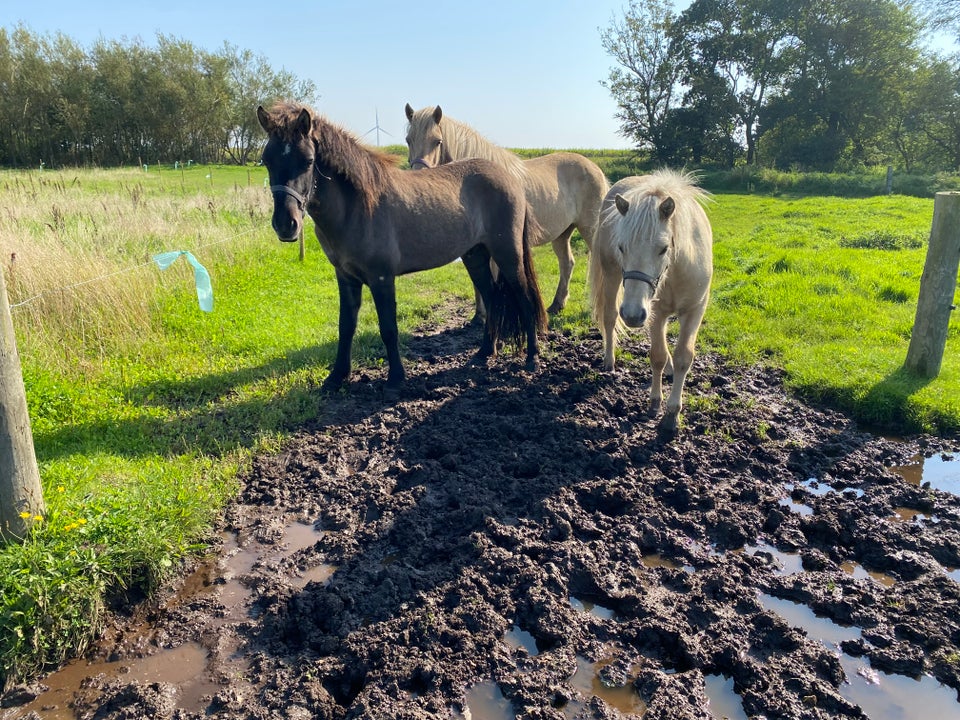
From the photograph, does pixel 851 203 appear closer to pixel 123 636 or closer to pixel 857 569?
pixel 857 569

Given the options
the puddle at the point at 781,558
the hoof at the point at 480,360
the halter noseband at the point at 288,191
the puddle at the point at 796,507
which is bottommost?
the puddle at the point at 781,558

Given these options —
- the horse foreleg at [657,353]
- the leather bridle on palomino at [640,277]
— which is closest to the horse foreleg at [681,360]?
the horse foreleg at [657,353]

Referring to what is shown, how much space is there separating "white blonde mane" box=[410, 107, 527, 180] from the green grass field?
1941 mm

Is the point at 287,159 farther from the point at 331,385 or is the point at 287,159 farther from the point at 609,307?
the point at 609,307

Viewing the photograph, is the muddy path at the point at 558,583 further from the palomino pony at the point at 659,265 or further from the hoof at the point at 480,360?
the hoof at the point at 480,360

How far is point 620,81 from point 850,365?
32.3 m

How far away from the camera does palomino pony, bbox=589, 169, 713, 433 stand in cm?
375

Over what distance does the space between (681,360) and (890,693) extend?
99.8 inches

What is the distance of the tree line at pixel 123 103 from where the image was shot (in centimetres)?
3142

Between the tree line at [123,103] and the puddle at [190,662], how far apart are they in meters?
35.1

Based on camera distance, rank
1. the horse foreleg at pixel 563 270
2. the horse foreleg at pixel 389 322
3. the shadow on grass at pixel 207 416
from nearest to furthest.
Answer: the shadow on grass at pixel 207 416
the horse foreleg at pixel 389 322
the horse foreleg at pixel 563 270

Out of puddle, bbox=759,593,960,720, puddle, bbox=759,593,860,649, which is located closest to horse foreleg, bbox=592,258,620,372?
puddle, bbox=759,593,860,649

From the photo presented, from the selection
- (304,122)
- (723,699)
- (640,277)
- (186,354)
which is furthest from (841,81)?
(723,699)

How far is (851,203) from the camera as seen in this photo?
54.2ft
